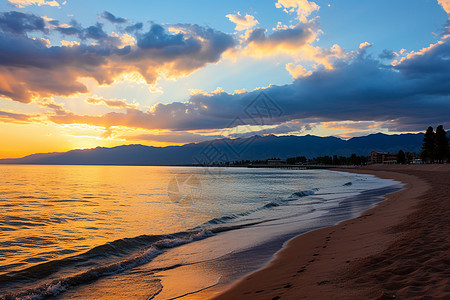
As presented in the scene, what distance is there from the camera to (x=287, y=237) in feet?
41.2

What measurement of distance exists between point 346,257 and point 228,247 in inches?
193

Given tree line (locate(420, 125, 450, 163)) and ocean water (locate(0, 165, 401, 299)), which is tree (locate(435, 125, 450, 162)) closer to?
tree line (locate(420, 125, 450, 163))

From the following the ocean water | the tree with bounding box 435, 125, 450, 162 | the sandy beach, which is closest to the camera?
the sandy beach

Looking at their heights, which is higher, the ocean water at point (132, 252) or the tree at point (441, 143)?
the tree at point (441, 143)

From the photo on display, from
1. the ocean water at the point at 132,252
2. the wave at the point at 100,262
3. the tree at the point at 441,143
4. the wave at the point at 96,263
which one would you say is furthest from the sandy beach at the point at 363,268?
the tree at the point at 441,143

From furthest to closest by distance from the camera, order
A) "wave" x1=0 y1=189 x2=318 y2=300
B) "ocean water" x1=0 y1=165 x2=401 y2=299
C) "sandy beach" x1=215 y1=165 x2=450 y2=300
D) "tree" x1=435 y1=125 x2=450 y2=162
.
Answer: "tree" x1=435 y1=125 x2=450 y2=162
"wave" x1=0 y1=189 x2=318 y2=300
"ocean water" x1=0 y1=165 x2=401 y2=299
"sandy beach" x1=215 y1=165 x2=450 y2=300

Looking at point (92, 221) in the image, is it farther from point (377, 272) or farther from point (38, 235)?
point (377, 272)

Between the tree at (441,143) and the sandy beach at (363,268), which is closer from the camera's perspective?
the sandy beach at (363,268)

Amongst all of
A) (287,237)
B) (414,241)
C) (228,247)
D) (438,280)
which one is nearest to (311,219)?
(287,237)

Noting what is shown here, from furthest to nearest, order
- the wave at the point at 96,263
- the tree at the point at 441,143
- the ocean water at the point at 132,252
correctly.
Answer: the tree at the point at 441,143 → the wave at the point at 96,263 → the ocean water at the point at 132,252

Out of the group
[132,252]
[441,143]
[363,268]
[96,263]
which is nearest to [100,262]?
[96,263]

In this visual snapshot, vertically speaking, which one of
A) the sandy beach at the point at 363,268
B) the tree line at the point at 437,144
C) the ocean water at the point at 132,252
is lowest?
the ocean water at the point at 132,252

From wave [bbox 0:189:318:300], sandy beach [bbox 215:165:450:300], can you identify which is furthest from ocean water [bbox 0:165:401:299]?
sandy beach [bbox 215:165:450:300]

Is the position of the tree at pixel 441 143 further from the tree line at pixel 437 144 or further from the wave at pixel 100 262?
the wave at pixel 100 262
